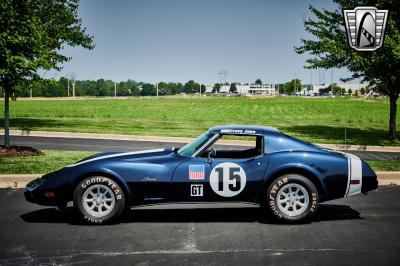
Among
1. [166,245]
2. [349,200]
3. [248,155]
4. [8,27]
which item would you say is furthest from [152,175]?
[8,27]

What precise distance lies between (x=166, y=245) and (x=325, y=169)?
2528mm

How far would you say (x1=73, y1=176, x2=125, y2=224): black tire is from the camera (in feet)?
21.7

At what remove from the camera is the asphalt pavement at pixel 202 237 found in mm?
5230

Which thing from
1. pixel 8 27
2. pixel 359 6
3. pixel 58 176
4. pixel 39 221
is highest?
pixel 359 6

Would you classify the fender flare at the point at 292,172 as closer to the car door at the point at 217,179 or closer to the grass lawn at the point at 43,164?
the car door at the point at 217,179

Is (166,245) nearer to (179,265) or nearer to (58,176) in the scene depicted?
(179,265)

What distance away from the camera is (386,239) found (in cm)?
602

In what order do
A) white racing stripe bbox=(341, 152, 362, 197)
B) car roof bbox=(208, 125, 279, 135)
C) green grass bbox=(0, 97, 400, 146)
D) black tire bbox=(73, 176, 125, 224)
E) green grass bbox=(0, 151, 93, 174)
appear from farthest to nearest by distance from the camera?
green grass bbox=(0, 97, 400, 146)
green grass bbox=(0, 151, 93, 174)
car roof bbox=(208, 125, 279, 135)
white racing stripe bbox=(341, 152, 362, 197)
black tire bbox=(73, 176, 125, 224)

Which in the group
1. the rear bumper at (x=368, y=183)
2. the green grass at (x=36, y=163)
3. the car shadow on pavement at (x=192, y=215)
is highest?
the rear bumper at (x=368, y=183)

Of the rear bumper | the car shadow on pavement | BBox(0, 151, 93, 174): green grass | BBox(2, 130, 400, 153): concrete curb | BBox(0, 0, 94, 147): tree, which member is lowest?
the car shadow on pavement

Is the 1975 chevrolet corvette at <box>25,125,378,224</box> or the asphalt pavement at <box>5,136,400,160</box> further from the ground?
the 1975 chevrolet corvette at <box>25,125,378,224</box>

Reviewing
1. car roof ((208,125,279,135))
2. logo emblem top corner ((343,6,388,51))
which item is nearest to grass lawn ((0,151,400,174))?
car roof ((208,125,279,135))

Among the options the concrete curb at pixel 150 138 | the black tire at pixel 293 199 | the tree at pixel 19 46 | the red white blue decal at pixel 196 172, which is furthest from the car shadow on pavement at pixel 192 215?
the concrete curb at pixel 150 138

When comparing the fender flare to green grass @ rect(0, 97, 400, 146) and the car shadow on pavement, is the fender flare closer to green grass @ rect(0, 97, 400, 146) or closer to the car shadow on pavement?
the car shadow on pavement
